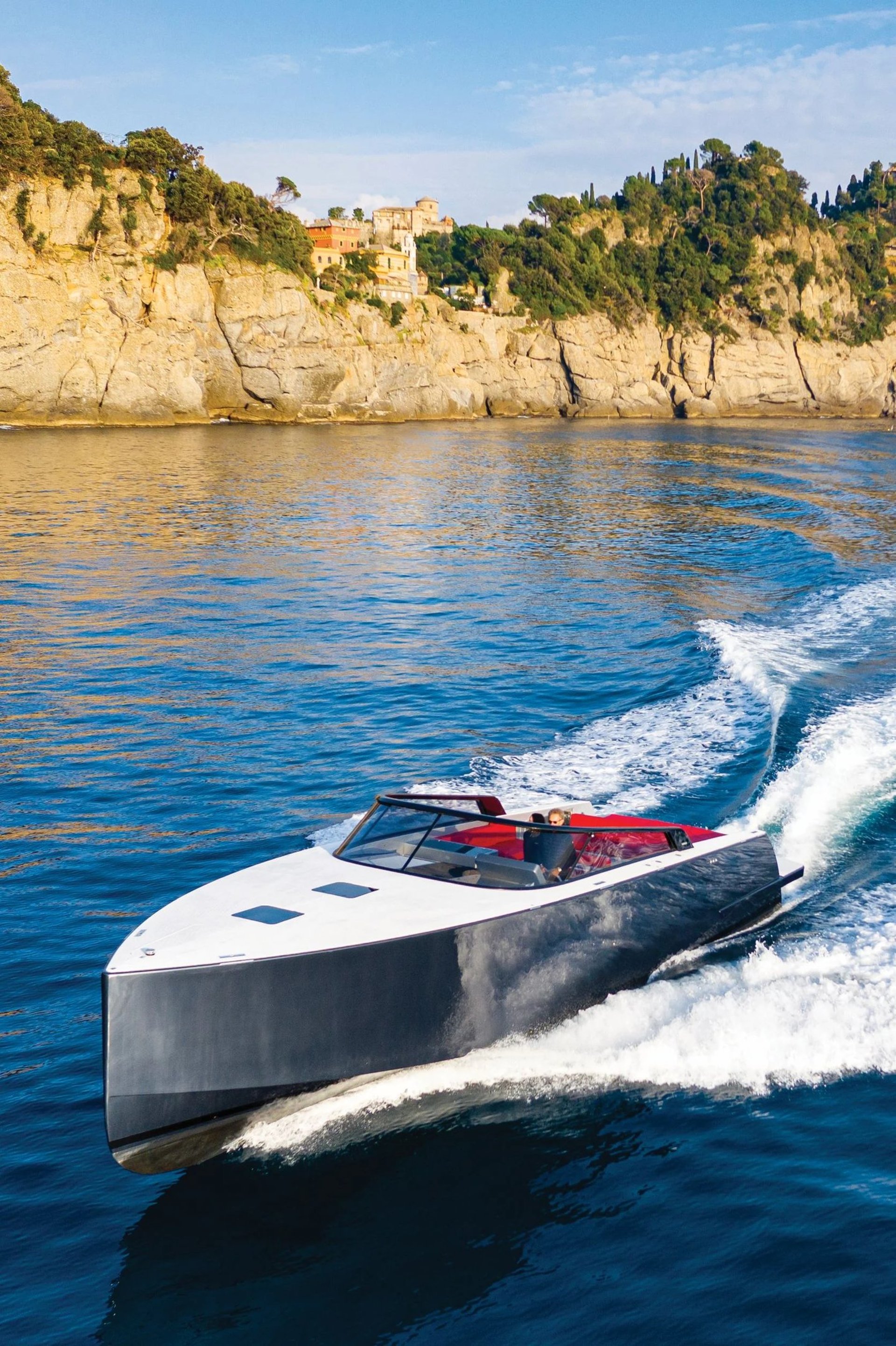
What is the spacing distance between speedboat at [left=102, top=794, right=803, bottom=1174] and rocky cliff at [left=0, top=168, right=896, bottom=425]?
81.0m

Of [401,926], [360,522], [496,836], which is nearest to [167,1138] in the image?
[401,926]

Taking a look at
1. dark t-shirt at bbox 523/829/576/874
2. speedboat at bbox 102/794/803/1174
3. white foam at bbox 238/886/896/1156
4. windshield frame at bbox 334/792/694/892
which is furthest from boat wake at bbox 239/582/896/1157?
dark t-shirt at bbox 523/829/576/874

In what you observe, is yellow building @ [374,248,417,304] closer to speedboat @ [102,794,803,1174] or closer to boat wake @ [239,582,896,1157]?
boat wake @ [239,582,896,1157]

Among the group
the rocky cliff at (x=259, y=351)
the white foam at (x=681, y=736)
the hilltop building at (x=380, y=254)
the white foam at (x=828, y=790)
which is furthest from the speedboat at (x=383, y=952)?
the hilltop building at (x=380, y=254)

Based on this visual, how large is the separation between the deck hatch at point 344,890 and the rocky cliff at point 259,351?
81.2m

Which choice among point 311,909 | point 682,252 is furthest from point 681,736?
point 682,252

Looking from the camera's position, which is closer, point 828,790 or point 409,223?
point 828,790

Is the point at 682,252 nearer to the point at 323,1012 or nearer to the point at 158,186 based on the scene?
the point at 158,186

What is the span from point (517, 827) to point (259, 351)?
304ft

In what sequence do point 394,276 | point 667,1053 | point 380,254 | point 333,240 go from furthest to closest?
point 333,240, point 380,254, point 394,276, point 667,1053

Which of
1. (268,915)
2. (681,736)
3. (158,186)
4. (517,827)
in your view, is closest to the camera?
(268,915)

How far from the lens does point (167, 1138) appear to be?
7.18 metres

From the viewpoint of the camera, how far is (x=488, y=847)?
960cm

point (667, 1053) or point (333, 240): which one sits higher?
point (333, 240)
